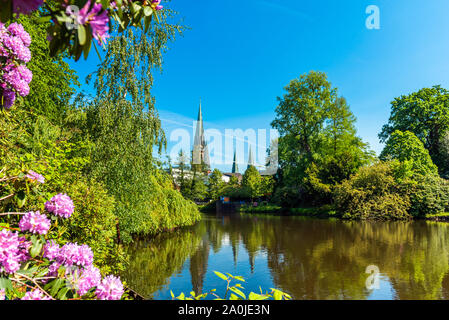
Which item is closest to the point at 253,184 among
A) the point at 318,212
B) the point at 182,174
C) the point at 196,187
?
the point at 196,187

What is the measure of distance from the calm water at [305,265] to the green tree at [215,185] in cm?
3997

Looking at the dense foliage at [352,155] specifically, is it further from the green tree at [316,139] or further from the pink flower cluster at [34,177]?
the pink flower cluster at [34,177]

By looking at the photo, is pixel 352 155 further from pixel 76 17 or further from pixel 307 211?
pixel 76 17

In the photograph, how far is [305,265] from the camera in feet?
25.8

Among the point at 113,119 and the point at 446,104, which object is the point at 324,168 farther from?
the point at 113,119

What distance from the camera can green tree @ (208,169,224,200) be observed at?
5250cm

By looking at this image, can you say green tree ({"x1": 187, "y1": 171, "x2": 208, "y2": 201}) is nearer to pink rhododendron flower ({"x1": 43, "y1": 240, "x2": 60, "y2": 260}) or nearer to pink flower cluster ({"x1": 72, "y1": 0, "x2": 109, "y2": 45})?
pink rhododendron flower ({"x1": 43, "y1": 240, "x2": 60, "y2": 260})

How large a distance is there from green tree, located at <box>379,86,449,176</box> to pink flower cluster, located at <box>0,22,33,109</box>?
31.8 meters

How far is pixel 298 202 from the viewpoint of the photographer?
3016 centimetres

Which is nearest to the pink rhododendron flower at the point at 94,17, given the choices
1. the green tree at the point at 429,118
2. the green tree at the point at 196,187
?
the green tree at the point at 429,118

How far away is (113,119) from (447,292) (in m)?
8.93

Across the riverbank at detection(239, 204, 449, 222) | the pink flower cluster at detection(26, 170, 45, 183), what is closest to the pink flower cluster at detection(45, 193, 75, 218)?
the pink flower cluster at detection(26, 170, 45, 183)

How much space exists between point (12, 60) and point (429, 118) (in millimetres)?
34066
